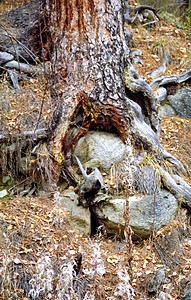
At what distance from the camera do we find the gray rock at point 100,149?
17.3 ft

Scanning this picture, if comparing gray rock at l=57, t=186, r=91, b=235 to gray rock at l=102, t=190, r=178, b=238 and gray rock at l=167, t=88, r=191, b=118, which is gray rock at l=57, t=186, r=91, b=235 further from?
gray rock at l=167, t=88, r=191, b=118

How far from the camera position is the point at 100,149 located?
5336mm

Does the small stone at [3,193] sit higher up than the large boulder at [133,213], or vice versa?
the small stone at [3,193]

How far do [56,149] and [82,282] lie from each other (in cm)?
210

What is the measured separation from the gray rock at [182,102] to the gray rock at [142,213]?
3721mm

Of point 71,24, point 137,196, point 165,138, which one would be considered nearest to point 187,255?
point 137,196

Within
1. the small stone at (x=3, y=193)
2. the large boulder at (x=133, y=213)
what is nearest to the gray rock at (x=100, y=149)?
the large boulder at (x=133, y=213)

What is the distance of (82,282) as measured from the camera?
3590mm

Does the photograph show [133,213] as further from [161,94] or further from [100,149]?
[161,94]

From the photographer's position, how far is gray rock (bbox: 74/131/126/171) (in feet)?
17.3

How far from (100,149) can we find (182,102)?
375cm

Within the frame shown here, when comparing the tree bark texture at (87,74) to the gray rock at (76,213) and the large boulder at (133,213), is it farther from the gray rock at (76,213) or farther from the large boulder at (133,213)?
the large boulder at (133,213)

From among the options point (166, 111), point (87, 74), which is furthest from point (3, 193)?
point (166, 111)

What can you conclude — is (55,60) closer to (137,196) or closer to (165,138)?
(137,196)
